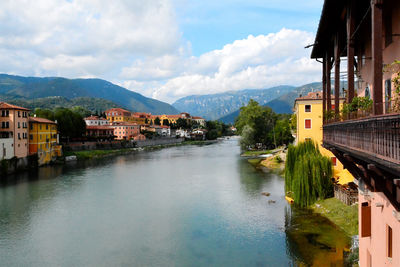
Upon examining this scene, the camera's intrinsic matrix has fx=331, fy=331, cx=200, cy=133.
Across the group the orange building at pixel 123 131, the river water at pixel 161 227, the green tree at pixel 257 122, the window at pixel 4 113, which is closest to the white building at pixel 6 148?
the window at pixel 4 113

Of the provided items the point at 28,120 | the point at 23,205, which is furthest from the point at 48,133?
the point at 23,205

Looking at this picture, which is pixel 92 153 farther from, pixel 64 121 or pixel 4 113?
pixel 4 113

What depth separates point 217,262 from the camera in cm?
1672

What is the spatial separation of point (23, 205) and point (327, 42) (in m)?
27.3

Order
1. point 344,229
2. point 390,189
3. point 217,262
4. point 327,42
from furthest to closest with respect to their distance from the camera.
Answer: point 344,229 < point 217,262 < point 327,42 < point 390,189

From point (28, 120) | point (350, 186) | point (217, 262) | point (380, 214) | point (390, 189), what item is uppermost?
point (28, 120)

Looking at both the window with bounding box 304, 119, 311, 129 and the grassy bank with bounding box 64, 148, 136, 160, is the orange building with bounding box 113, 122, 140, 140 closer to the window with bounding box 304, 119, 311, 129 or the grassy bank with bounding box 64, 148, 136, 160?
the grassy bank with bounding box 64, 148, 136, 160

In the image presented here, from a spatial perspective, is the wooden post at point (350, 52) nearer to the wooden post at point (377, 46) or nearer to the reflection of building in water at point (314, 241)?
the wooden post at point (377, 46)

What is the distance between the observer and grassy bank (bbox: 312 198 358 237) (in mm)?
19823

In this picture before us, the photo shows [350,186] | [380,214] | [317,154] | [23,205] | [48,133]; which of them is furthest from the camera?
[48,133]

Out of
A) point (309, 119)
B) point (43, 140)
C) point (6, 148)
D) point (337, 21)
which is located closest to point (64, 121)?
point (43, 140)

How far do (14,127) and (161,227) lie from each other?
36961 mm

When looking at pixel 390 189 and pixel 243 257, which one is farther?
pixel 243 257

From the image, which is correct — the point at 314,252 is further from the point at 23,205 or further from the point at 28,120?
the point at 28,120
